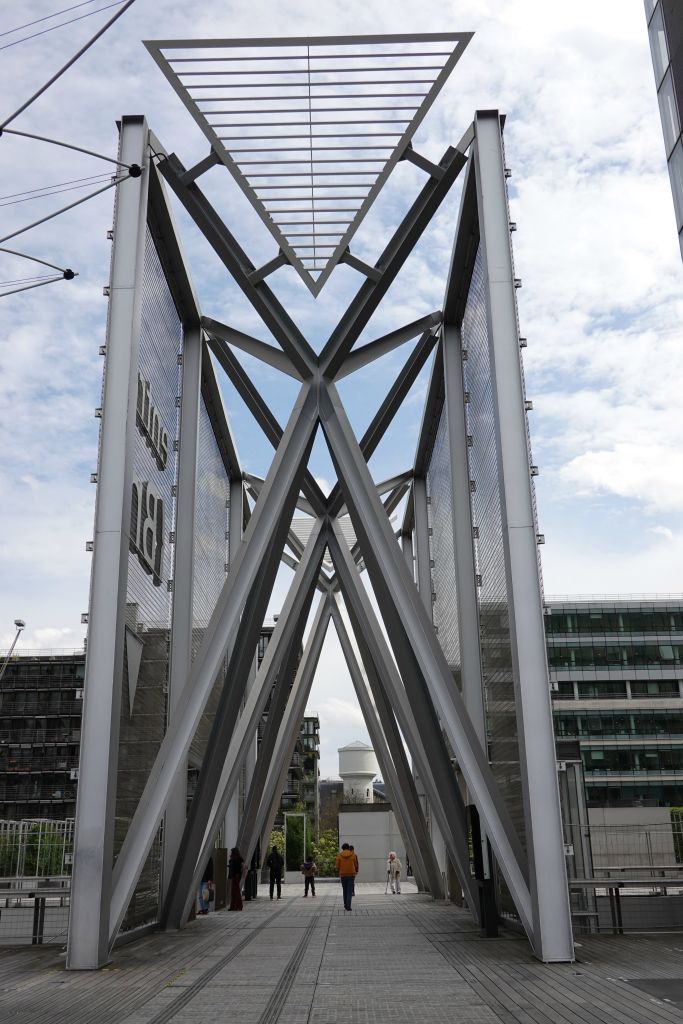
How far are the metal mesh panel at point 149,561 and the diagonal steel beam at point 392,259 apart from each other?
308 cm

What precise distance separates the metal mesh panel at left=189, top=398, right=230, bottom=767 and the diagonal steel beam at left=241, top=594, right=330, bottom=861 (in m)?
6.11

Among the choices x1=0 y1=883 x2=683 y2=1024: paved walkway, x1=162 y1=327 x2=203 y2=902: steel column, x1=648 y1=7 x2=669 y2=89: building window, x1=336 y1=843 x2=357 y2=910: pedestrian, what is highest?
x1=648 y1=7 x2=669 y2=89: building window

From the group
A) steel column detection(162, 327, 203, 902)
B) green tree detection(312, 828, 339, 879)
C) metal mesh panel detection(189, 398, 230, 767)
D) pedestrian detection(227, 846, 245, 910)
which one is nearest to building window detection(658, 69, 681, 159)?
steel column detection(162, 327, 203, 902)

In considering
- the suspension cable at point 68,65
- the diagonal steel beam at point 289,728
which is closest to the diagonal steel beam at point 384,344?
the suspension cable at point 68,65

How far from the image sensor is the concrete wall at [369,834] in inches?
1693

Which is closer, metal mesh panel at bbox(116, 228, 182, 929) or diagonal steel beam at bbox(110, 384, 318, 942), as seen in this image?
diagonal steel beam at bbox(110, 384, 318, 942)

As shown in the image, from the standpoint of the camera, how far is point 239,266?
17016 millimetres

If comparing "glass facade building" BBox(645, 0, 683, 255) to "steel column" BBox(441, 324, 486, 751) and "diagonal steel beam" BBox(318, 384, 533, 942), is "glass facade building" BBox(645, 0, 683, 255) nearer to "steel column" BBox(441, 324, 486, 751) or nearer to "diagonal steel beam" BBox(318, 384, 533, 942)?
"steel column" BBox(441, 324, 486, 751)

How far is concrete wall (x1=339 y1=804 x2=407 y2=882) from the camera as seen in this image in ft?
141

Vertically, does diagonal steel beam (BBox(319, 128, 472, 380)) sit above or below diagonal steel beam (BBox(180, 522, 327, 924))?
above

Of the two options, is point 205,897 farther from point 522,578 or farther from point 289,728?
point 289,728

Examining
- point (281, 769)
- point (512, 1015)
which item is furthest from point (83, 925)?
point (281, 769)

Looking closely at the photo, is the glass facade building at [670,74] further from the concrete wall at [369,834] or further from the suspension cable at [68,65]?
the concrete wall at [369,834]

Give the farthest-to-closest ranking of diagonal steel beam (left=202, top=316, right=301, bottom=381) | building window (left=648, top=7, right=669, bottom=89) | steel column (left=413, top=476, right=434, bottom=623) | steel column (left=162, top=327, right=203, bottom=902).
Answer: steel column (left=413, top=476, right=434, bottom=623) < diagonal steel beam (left=202, top=316, right=301, bottom=381) < steel column (left=162, top=327, right=203, bottom=902) < building window (left=648, top=7, right=669, bottom=89)
